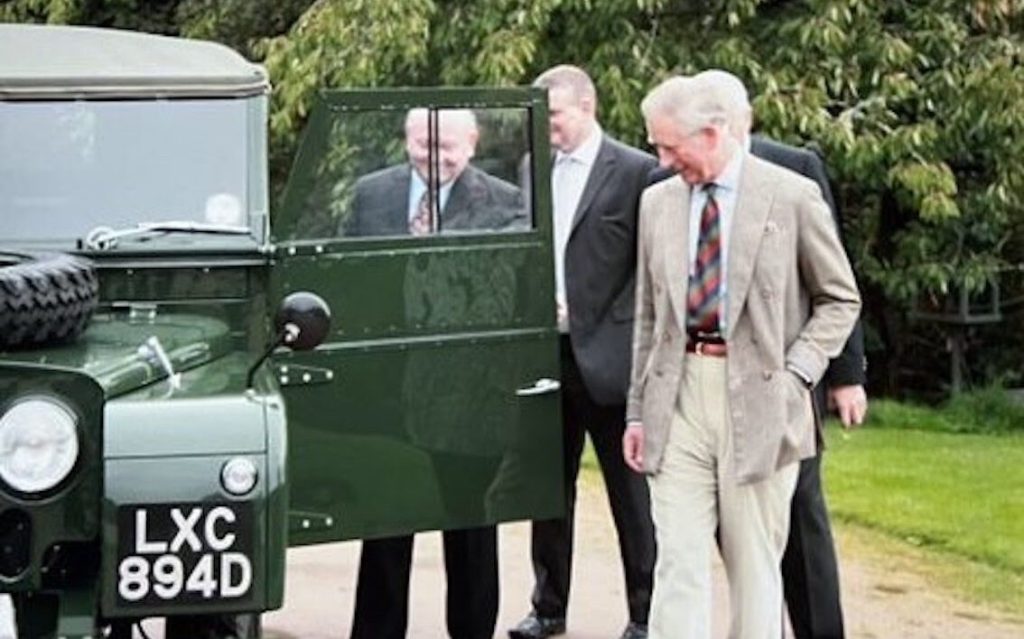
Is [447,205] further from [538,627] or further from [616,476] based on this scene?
[538,627]

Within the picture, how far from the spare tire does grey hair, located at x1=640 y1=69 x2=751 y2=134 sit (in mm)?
1657

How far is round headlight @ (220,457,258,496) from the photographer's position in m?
5.24

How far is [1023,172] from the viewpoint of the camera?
15.6 meters

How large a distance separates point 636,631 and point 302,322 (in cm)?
258

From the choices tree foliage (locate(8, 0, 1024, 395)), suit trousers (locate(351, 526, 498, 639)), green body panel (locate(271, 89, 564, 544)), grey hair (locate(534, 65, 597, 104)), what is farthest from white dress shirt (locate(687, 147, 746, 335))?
tree foliage (locate(8, 0, 1024, 395))

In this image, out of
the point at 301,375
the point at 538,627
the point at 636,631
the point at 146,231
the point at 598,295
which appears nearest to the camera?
the point at 146,231

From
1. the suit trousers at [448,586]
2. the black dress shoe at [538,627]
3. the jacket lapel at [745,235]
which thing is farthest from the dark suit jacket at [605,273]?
the black dress shoe at [538,627]

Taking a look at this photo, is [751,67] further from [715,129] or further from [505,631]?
[715,129]

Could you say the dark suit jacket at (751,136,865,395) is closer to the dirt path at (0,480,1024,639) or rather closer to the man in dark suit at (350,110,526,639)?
the man in dark suit at (350,110,526,639)

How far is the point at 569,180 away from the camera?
302 inches

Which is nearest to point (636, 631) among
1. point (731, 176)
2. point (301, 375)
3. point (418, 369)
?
point (418, 369)

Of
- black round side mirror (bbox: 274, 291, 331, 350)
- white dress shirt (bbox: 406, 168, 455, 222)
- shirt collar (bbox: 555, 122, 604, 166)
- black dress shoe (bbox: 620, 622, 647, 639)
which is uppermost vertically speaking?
shirt collar (bbox: 555, 122, 604, 166)

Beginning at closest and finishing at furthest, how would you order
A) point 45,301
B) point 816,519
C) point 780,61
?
point 45,301
point 816,519
point 780,61

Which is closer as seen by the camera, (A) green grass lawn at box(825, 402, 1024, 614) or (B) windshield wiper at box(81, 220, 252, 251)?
(B) windshield wiper at box(81, 220, 252, 251)
